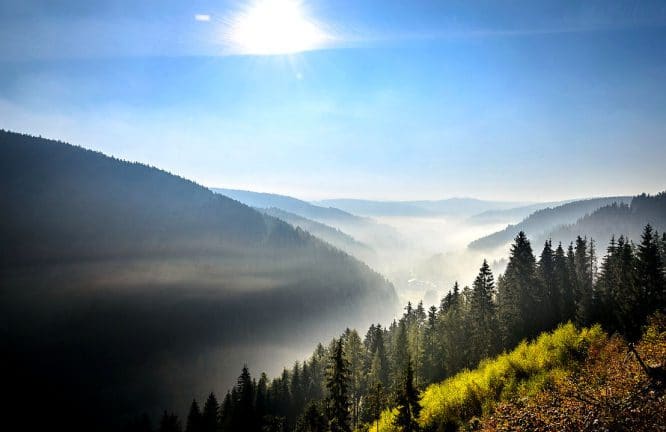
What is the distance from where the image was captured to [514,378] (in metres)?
31.3

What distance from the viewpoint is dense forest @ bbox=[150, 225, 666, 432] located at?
32125 mm

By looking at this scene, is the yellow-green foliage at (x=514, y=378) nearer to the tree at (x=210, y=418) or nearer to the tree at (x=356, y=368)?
the tree at (x=356, y=368)

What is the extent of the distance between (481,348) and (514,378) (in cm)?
2022

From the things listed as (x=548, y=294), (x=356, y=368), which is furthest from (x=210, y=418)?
(x=548, y=294)

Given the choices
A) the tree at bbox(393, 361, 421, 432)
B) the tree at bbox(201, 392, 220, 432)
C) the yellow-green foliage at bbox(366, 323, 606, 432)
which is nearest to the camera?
the yellow-green foliage at bbox(366, 323, 606, 432)

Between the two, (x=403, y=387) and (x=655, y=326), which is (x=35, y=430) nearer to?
(x=403, y=387)

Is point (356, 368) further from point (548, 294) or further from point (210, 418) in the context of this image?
point (548, 294)

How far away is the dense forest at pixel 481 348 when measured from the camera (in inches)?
1265

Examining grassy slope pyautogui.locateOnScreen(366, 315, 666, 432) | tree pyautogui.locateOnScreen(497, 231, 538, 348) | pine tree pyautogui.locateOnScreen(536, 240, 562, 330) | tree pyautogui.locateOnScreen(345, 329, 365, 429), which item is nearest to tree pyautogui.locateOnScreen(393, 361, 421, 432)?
grassy slope pyautogui.locateOnScreen(366, 315, 666, 432)

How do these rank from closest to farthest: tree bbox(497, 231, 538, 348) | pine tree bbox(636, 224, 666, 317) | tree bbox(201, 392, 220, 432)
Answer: pine tree bbox(636, 224, 666, 317), tree bbox(497, 231, 538, 348), tree bbox(201, 392, 220, 432)

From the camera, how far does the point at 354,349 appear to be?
7238 centimetres

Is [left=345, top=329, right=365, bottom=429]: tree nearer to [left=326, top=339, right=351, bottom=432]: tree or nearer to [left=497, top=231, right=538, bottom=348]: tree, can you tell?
[left=497, top=231, right=538, bottom=348]: tree

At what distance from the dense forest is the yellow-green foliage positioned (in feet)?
0.31

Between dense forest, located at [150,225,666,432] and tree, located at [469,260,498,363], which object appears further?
tree, located at [469,260,498,363]
